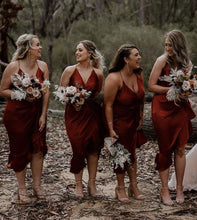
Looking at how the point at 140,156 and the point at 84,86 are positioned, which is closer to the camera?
the point at 84,86

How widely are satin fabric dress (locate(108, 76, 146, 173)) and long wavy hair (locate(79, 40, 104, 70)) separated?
0.56m

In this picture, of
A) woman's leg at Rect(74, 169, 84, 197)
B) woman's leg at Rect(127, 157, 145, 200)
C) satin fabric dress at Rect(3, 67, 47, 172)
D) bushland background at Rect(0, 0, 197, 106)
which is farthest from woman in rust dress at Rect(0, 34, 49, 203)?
bushland background at Rect(0, 0, 197, 106)

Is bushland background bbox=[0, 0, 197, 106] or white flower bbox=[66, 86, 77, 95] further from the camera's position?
bushland background bbox=[0, 0, 197, 106]

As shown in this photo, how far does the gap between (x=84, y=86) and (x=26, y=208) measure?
177cm

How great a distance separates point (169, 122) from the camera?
16.4 ft

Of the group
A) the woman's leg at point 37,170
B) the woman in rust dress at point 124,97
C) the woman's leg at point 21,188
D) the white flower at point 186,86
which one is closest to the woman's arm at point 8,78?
the woman's leg at point 37,170

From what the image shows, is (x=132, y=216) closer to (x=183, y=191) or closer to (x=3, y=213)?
(x=183, y=191)

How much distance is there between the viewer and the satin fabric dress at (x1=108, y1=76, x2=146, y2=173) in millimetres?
5020

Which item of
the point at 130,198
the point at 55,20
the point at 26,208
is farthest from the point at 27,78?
the point at 55,20

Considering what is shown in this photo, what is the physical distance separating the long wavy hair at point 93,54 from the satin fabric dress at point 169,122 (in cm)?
89

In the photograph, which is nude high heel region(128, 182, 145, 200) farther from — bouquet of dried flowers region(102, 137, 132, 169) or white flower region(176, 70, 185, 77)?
white flower region(176, 70, 185, 77)

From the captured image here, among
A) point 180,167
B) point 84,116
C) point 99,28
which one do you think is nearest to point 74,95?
point 84,116

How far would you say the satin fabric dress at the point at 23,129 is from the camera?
512cm

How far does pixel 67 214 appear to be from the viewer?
485cm
